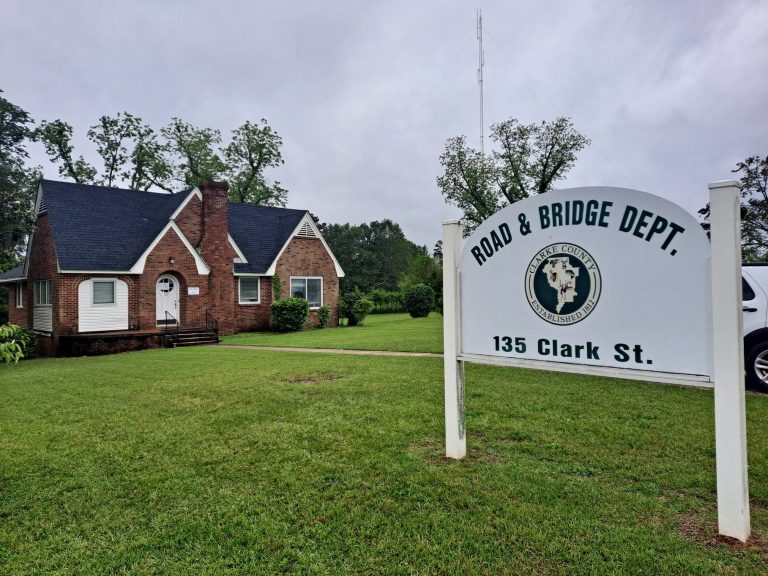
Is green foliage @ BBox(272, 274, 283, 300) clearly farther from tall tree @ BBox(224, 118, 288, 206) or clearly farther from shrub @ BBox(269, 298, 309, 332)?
tall tree @ BBox(224, 118, 288, 206)

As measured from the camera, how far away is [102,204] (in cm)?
2030

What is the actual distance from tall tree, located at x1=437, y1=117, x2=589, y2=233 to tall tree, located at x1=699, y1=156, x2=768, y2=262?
949 centimetres

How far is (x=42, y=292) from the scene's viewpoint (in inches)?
768

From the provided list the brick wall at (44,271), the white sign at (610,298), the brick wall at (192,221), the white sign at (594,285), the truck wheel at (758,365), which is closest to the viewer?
the white sign at (610,298)

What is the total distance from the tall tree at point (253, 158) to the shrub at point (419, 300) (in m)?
17.1

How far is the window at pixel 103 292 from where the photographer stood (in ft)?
58.4

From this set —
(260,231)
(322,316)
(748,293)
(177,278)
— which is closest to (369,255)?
(260,231)

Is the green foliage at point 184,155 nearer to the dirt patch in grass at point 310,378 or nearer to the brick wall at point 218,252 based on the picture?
the brick wall at point 218,252

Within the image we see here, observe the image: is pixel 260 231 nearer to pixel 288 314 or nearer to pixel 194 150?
pixel 288 314

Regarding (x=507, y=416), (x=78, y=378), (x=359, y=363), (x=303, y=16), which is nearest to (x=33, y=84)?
(x=303, y=16)

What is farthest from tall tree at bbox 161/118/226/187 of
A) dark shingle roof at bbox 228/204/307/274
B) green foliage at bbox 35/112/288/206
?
dark shingle roof at bbox 228/204/307/274

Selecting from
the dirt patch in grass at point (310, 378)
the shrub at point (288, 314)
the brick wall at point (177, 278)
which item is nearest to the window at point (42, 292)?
the brick wall at point (177, 278)

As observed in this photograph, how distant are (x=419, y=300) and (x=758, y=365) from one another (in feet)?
75.6

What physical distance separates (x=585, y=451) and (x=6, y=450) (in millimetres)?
6373
